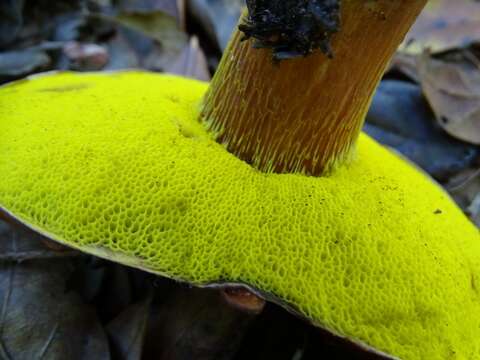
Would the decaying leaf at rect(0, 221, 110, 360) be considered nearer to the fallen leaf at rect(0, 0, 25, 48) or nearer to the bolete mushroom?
the bolete mushroom

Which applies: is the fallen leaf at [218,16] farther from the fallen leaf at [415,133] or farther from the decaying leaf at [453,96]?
the decaying leaf at [453,96]

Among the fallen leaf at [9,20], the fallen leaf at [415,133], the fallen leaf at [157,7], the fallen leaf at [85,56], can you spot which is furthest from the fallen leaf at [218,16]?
the fallen leaf at [9,20]

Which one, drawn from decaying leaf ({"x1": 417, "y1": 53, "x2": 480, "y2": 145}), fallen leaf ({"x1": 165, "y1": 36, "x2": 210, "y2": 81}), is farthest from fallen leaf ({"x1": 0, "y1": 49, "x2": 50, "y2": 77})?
decaying leaf ({"x1": 417, "y1": 53, "x2": 480, "y2": 145})

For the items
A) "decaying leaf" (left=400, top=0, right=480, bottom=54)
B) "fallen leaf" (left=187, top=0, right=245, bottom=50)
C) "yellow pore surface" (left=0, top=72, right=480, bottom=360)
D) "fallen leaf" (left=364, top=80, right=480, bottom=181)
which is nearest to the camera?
"yellow pore surface" (left=0, top=72, right=480, bottom=360)

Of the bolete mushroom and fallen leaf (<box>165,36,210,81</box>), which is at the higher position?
the bolete mushroom

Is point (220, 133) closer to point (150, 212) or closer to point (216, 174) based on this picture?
point (216, 174)

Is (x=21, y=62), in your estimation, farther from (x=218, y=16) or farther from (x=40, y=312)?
(x=40, y=312)

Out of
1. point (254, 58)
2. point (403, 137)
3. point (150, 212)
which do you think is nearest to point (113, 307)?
point (150, 212)

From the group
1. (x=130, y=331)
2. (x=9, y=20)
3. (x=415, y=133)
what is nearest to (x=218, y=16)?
(x=9, y=20)
